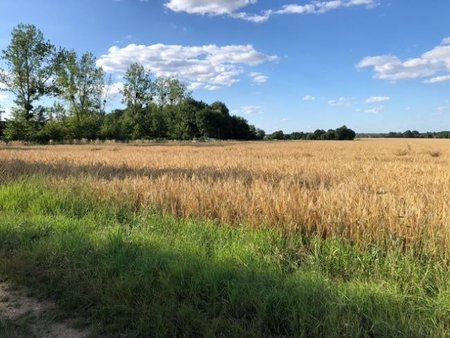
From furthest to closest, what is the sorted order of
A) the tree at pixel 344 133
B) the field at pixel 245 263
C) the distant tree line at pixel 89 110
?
1. the tree at pixel 344 133
2. the distant tree line at pixel 89 110
3. the field at pixel 245 263

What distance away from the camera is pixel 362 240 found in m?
5.21

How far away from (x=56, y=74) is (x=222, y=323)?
69.2 metres

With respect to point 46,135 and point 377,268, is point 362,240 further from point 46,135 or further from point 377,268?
point 46,135

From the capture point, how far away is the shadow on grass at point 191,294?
137 inches

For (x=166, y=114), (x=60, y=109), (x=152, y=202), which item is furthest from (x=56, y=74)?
(x=152, y=202)

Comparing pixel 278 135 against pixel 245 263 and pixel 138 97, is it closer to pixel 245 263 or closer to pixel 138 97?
pixel 138 97

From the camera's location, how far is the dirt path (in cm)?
374

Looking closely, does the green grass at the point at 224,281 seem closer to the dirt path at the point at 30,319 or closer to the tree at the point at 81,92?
the dirt path at the point at 30,319

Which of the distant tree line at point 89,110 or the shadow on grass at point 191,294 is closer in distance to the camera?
the shadow on grass at point 191,294

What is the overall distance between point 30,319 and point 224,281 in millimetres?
1967

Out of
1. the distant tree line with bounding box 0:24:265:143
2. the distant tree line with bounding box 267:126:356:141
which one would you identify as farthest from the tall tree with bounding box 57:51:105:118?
the distant tree line with bounding box 267:126:356:141

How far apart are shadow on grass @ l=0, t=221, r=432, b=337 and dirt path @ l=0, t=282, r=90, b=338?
167 millimetres

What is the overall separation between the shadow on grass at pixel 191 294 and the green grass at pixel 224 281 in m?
0.01

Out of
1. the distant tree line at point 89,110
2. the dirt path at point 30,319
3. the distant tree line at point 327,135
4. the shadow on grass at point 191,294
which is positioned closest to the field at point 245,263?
the shadow on grass at point 191,294
